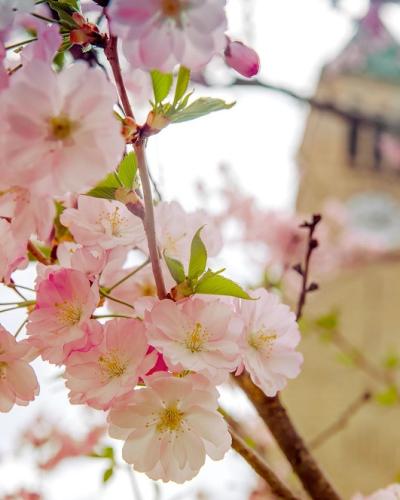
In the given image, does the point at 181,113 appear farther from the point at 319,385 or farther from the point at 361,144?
the point at 361,144

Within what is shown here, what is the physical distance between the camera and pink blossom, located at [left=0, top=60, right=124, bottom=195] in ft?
1.30


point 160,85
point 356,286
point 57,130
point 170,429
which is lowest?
point 170,429

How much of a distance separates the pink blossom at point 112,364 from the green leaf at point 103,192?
9 cm

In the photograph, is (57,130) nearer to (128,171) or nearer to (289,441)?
(128,171)

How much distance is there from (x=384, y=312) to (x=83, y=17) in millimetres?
6861

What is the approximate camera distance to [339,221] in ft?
15.7

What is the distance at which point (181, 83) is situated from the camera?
0.52 m

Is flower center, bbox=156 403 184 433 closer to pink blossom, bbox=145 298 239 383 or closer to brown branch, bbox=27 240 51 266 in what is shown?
pink blossom, bbox=145 298 239 383

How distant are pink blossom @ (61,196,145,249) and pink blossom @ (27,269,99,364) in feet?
0.10

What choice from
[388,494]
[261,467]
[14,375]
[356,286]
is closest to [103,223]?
[14,375]

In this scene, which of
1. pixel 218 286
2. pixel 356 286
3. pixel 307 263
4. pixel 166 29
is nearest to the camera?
pixel 166 29

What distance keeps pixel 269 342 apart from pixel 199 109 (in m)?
0.20

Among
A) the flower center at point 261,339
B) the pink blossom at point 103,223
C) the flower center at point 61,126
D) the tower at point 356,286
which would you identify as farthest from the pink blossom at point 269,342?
the tower at point 356,286

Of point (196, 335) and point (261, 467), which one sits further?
point (261, 467)
